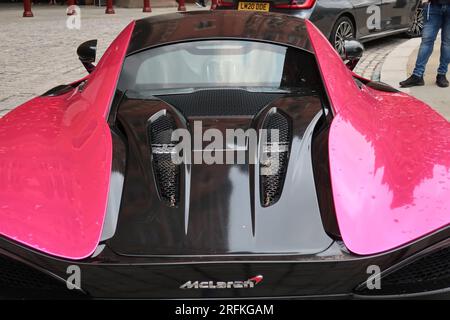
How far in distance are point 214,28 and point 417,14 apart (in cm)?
846

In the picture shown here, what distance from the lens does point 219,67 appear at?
3.16 m

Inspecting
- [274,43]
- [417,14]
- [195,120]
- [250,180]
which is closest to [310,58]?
[274,43]

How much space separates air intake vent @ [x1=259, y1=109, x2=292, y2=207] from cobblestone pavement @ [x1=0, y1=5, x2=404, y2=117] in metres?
4.25

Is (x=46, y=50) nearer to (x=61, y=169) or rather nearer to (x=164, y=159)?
(x=61, y=169)

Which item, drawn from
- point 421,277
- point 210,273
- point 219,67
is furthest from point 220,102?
point 421,277

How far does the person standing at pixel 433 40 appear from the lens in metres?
6.63

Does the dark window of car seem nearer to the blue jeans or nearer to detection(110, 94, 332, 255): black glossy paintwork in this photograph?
detection(110, 94, 332, 255): black glossy paintwork

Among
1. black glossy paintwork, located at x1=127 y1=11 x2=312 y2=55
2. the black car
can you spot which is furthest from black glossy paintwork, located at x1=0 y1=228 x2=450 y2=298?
the black car

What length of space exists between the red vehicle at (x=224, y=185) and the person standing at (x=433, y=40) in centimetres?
391

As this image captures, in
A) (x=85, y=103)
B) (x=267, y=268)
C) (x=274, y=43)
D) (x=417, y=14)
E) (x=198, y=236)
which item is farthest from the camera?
(x=417, y=14)

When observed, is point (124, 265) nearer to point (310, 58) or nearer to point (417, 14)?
point (310, 58)

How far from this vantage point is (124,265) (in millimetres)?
1810

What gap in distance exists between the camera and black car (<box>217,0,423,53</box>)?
8383 millimetres

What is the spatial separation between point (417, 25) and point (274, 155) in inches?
374
